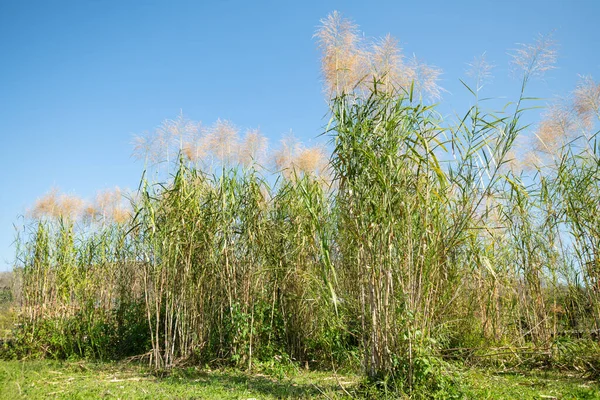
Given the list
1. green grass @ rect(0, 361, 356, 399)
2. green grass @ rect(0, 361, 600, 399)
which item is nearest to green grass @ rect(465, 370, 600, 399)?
green grass @ rect(0, 361, 600, 399)

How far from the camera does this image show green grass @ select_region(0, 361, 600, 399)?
13.1 feet

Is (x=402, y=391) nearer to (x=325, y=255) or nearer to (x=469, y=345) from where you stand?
(x=325, y=255)

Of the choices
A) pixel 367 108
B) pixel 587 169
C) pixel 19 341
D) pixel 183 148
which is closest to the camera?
pixel 367 108

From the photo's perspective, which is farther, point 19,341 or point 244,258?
point 19,341

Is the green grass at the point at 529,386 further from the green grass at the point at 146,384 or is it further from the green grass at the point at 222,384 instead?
the green grass at the point at 146,384

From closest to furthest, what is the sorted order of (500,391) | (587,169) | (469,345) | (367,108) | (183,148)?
(367,108) < (500,391) < (587,169) < (469,345) < (183,148)

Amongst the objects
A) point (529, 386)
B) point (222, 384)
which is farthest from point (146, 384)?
point (529, 386)

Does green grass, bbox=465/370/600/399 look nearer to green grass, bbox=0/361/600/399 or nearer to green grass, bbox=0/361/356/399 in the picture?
green grass, bbox=0/361/600/399

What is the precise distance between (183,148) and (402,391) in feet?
13.5

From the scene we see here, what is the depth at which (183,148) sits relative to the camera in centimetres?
611

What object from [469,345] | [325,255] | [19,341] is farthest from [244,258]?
[19,341]

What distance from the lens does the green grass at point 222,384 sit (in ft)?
13.1

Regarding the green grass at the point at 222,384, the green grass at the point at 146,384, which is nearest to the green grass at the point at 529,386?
the green grass at the point at 222,384

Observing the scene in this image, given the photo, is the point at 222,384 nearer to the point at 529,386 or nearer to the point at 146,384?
the point at 146,384
